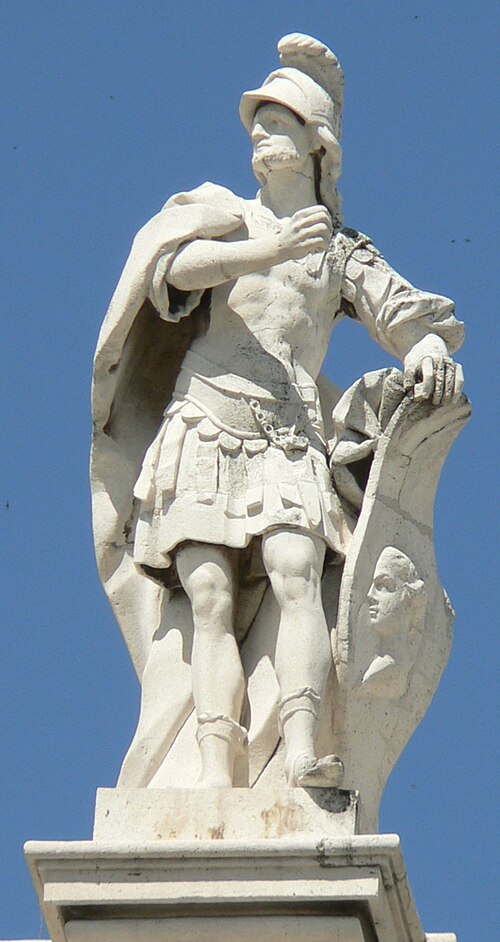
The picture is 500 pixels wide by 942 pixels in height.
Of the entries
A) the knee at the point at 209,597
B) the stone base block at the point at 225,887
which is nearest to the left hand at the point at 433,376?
the knee at the point at 209,597

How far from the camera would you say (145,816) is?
40.6 ft

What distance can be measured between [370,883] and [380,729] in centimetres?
112

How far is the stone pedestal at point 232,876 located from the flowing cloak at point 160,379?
641mm

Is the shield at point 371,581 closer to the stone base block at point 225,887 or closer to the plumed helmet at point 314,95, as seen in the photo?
the stone base block at point 225,887

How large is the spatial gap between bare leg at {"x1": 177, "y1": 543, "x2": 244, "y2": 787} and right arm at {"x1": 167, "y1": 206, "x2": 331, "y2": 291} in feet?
3.81

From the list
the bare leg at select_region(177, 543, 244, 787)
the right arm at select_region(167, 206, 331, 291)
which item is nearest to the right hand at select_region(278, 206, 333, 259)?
the right arm at select_region(167, 206, 331, 291)

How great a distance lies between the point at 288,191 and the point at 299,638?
7.09 ft

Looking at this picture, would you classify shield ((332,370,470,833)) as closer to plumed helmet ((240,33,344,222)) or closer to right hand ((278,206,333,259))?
right hand ((278,206,333,259))

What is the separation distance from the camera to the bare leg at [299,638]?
1253 centimetres

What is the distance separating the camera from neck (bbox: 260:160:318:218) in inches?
536

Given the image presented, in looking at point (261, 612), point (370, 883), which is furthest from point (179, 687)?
point (370, 883)

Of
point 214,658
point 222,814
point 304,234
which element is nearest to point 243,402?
point 304,234

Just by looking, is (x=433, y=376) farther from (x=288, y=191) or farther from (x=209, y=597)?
(x=209, y=597)

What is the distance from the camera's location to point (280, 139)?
1352 cm
